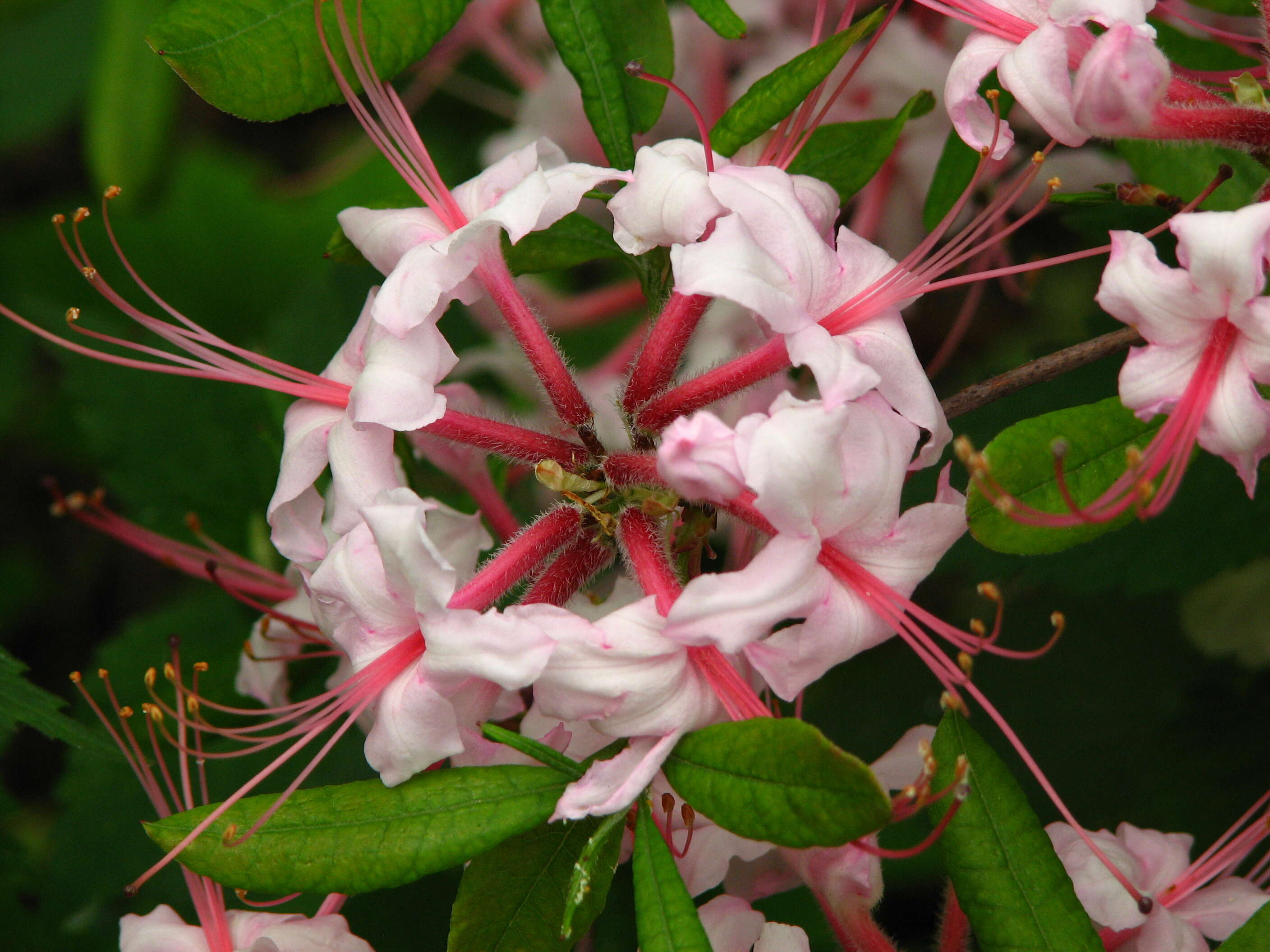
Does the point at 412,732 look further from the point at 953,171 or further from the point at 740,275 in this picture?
the point at 953,171

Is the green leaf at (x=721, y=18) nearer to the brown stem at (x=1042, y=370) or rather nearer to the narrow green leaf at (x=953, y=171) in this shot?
the narrow green leaf at (x=953, y=171)

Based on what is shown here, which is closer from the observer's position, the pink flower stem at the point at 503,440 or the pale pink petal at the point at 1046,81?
the pale pink petal at the point at 1046,81

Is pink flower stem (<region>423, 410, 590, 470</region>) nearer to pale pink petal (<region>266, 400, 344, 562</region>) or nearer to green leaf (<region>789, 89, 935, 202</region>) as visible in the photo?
pale pink petal (<region>266, 400, 344, 562</region>)

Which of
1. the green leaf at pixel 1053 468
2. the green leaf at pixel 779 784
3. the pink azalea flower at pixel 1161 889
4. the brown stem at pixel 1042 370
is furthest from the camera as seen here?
the brown stem at pixel 1042 370

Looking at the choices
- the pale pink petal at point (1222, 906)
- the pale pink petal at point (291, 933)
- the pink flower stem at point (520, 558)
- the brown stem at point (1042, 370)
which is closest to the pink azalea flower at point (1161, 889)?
the pale pink petal at point (1222, 906)

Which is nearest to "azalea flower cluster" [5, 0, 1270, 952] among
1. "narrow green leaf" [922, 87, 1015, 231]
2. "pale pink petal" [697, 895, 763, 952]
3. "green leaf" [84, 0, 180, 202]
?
"pale pink petal" [697, 895, 763, 952]

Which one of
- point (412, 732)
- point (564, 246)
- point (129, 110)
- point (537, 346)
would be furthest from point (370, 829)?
point (129, 110)

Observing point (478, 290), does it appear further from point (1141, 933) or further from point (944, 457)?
point (1141, 933)
